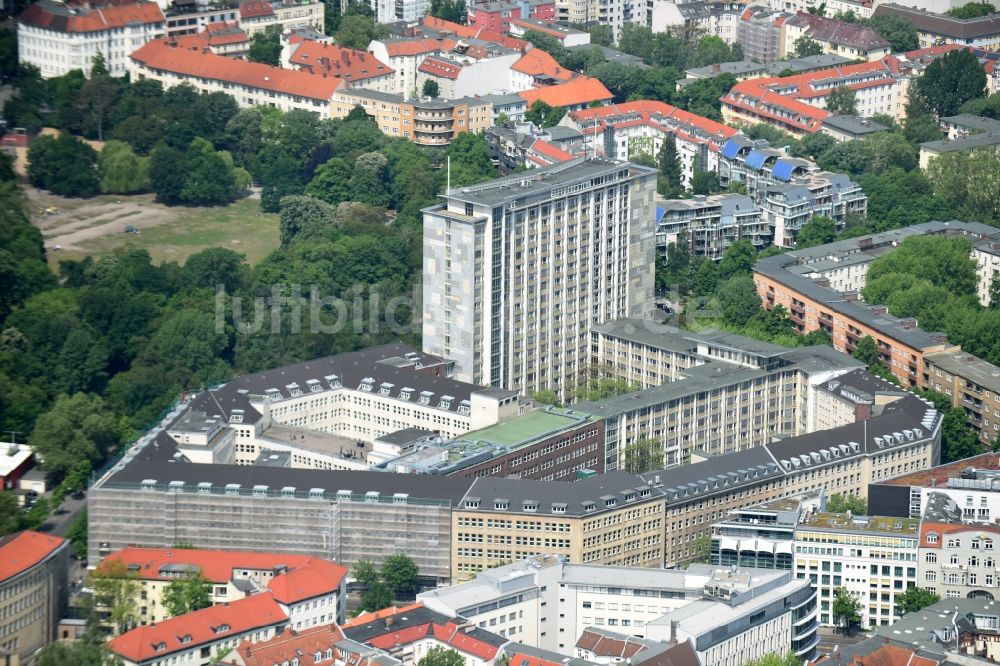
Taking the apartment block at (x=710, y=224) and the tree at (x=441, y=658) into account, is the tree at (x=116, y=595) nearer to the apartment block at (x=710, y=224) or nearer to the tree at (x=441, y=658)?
the tree at (x=441, y=658)

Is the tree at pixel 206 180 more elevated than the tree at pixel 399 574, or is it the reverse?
the tree at pixel 206 180

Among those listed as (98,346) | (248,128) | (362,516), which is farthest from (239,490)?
(248,128)

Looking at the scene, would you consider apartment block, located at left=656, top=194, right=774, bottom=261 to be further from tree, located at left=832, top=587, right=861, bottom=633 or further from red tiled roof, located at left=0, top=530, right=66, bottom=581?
red tiled roof, located at left=0, top=530, right=66, bottom=581

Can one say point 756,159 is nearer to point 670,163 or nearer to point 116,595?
point 670,163

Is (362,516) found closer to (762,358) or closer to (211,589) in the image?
(211,589)

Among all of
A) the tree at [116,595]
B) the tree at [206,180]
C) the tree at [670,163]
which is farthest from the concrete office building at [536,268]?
the tree at [206,180]

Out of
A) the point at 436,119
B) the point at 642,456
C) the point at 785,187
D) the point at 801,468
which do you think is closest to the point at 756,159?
the point at 785,187
